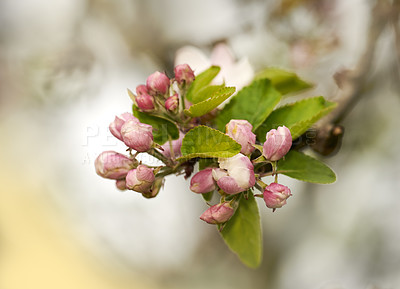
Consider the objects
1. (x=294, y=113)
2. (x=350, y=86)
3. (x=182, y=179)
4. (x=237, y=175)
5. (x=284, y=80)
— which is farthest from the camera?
(x=182, y=179)

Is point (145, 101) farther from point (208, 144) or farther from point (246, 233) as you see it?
point (246, 233)

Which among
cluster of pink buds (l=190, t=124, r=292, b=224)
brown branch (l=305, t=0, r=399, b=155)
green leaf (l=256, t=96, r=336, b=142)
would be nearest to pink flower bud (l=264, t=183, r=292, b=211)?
cluster of pink buds (l=190, t=124, r=292, b=224)

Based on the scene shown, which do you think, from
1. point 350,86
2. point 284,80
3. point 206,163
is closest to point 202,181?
point 206,163

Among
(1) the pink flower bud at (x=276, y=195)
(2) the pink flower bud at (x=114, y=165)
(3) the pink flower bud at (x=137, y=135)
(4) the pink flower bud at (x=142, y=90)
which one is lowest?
(1) the pink flower bud at (x=276, y=195)

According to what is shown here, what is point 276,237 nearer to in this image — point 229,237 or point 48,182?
point 48,182

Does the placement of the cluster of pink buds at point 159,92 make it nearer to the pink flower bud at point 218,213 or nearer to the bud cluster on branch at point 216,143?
the bud cluster on branch at point 216,143

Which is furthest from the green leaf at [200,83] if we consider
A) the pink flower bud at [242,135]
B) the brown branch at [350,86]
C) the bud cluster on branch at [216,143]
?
the brown branch at [350,86]

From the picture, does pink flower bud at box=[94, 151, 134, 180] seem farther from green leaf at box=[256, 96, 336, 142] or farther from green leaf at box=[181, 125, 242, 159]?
green leaf at box=[256, 96, 336, 142]
